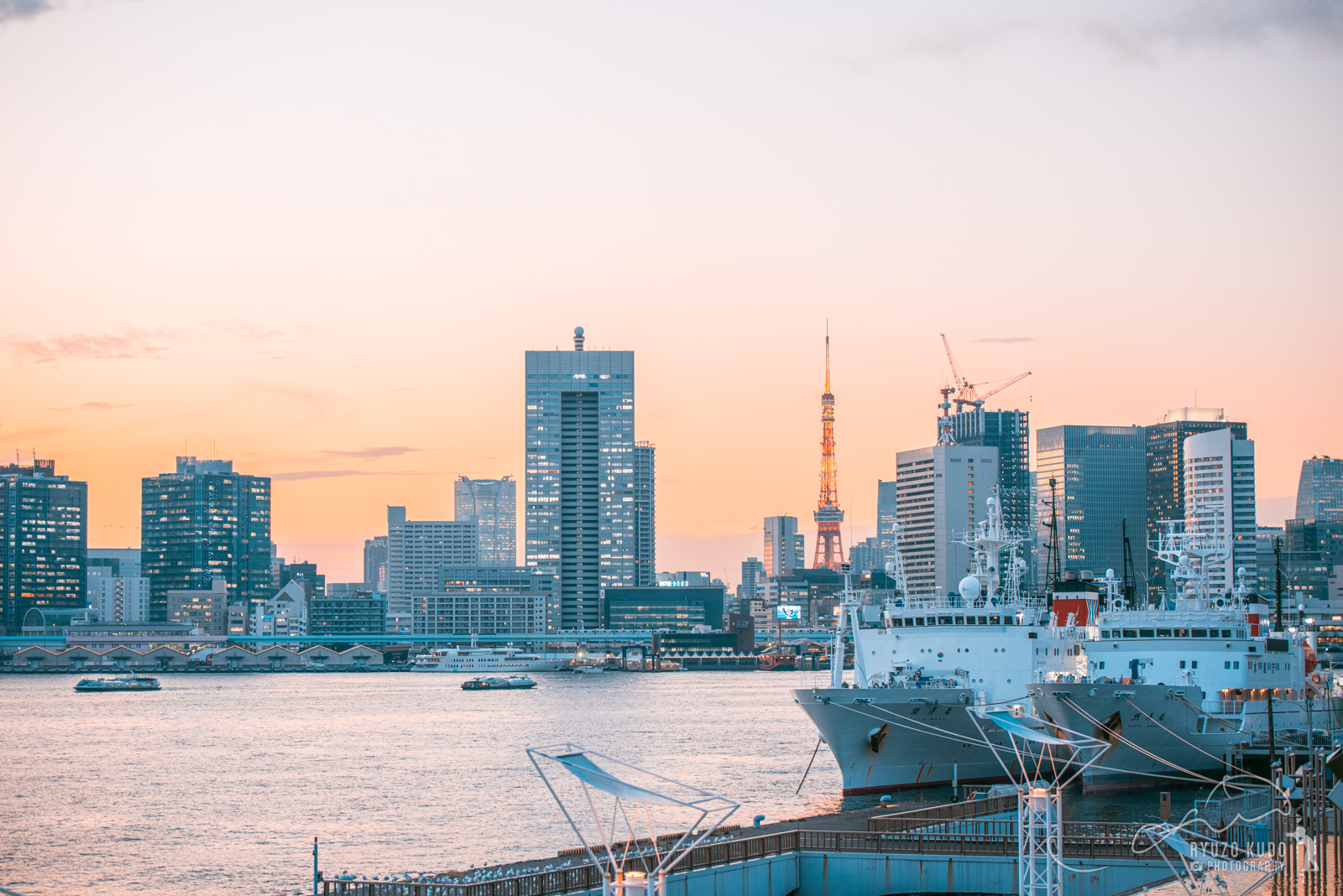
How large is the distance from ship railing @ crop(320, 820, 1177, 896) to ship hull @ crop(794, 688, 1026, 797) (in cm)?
1671

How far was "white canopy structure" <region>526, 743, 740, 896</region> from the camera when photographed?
88.2 ft

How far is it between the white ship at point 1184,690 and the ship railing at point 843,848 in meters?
16.8

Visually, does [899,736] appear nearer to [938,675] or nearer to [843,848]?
[938,675]

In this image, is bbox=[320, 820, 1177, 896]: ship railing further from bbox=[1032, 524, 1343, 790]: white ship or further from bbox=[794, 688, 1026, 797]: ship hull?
bbox=[1032, 524, 1343, 790]: white ship

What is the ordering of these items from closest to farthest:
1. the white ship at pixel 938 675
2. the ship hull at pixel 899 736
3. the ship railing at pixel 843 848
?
1. the ship railing at pixel 843 848
2. the ship hull at pixel 899 736
3. the white ship at pixel 938 675

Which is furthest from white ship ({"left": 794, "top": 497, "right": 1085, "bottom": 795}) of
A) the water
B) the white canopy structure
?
the white canopy structure

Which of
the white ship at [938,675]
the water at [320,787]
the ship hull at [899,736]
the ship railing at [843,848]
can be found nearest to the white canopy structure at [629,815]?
the ship railing at [843,848]

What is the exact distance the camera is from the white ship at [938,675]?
217 ft

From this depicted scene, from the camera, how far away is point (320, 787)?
84.9 metres

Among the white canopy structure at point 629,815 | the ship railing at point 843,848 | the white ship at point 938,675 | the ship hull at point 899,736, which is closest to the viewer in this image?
the white canopy structure at point 629,815

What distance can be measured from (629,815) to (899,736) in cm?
1542

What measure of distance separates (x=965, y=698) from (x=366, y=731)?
71485mm

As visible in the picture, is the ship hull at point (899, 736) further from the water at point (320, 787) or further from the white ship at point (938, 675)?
the water at point (320, 787)

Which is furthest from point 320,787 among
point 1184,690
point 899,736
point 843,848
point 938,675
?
point 843,848
